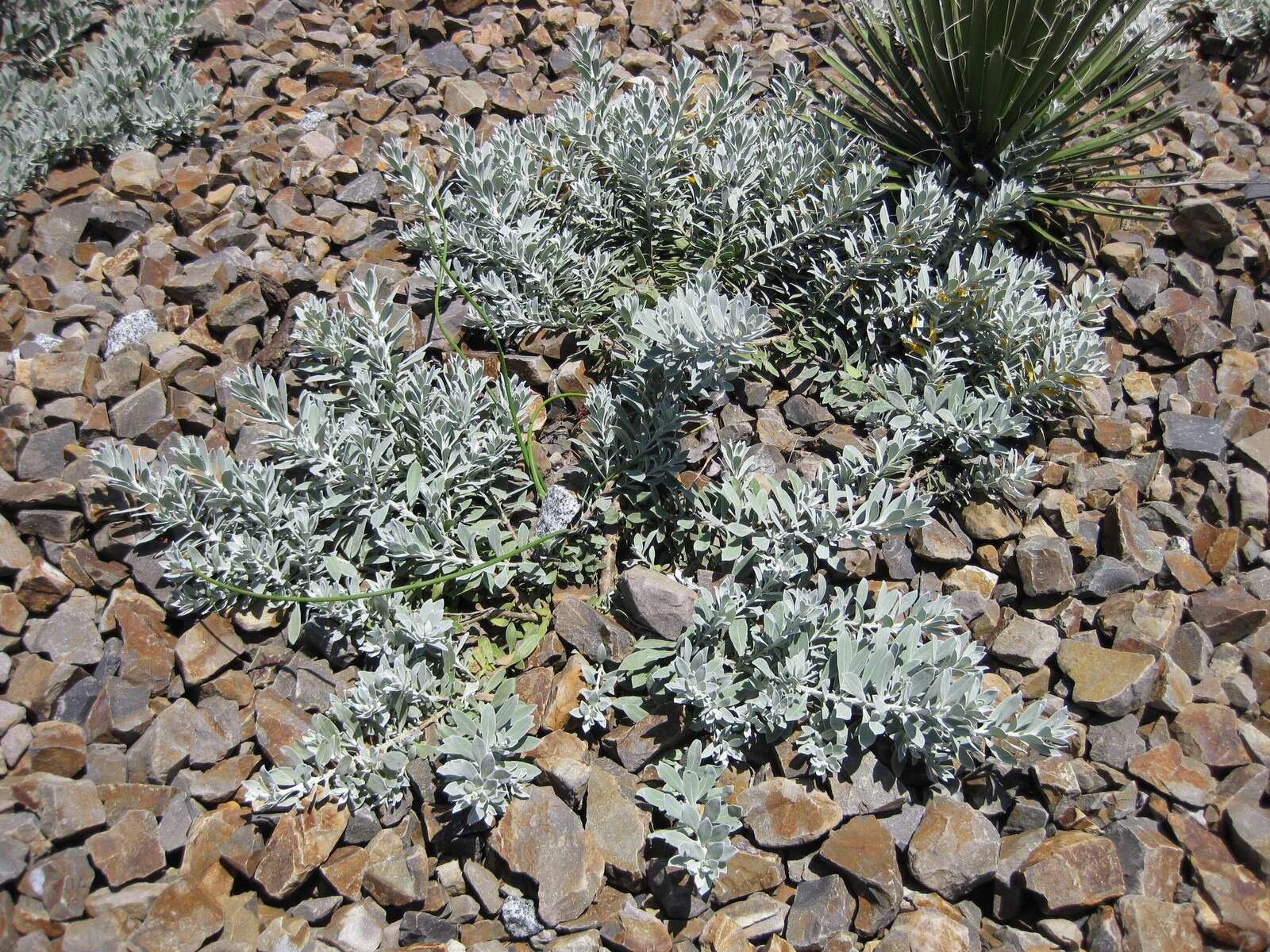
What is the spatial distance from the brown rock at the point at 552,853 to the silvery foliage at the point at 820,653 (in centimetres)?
38

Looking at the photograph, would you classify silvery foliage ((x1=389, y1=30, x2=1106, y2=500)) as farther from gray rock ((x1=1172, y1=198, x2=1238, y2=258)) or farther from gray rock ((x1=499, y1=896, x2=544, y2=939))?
gray rock ((x1=499, y1=896, x2=544, y2=939))

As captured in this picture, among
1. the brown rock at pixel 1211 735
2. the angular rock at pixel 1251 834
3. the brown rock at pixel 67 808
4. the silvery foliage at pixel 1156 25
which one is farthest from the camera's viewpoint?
the silvery foliage at pixel 1156 25

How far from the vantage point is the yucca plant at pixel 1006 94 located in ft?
10.5

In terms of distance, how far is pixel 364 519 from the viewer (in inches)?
105

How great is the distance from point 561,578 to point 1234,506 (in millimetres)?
2205

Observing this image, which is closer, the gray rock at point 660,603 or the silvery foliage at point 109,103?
the gray rock at point 660,603

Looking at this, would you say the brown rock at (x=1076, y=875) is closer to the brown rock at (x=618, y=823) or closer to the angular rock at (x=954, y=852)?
the angular rock at (x=954, y=852)

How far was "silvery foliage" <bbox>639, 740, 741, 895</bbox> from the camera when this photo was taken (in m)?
2.04

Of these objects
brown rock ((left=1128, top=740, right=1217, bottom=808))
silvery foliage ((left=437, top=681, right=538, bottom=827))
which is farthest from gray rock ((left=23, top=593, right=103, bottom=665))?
brown rock ((left=1128, top=740, right=1217, bottom=808))

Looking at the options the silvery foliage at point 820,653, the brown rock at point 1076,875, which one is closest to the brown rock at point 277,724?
the silvery foliage at point 820,653

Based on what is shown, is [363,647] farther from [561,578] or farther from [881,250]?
[881,250]

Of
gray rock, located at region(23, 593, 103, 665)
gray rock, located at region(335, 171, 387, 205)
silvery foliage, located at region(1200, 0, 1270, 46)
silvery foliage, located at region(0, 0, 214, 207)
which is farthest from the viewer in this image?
silvery foliage, located at region(1200, 0, 1270, 46)

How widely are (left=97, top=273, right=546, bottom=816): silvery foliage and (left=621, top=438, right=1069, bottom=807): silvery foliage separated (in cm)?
52

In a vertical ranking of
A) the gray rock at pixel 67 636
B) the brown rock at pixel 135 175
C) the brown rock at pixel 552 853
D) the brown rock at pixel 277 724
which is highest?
the brown rock at pixel 135 175
